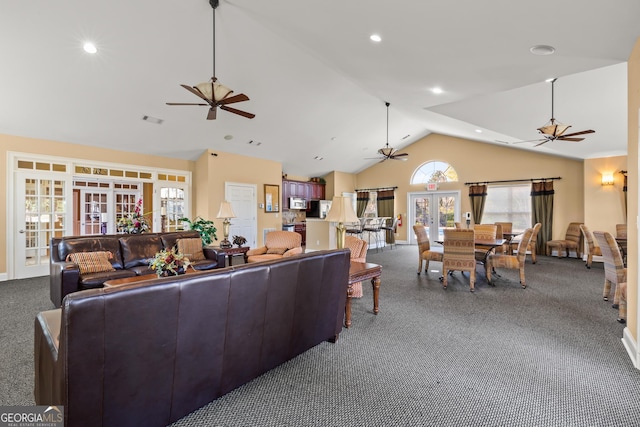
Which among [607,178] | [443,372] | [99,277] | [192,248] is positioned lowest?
[443,372]

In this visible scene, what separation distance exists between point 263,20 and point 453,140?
7.71 m

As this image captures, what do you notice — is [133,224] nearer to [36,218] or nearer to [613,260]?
[36,218]

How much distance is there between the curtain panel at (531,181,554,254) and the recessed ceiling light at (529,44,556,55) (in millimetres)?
6570

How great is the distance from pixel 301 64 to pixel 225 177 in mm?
3675

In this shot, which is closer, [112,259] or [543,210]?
[112,259]

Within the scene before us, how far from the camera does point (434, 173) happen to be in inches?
402

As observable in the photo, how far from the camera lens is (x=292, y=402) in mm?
1957

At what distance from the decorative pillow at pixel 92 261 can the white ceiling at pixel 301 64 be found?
2.55 metres

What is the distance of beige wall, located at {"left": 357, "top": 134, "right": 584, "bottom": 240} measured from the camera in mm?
7945

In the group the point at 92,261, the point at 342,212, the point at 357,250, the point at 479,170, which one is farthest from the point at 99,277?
→ the point at 479,170

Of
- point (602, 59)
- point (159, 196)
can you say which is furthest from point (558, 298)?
point (159, 196)

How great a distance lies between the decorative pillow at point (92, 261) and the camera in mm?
3963

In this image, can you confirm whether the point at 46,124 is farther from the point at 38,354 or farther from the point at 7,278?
the point at 38,354

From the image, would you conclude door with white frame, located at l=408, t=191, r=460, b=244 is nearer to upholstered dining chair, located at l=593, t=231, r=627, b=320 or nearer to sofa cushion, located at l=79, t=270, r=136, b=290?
upholstered dining chair, located at l=593, t=231, r=627, b=320
